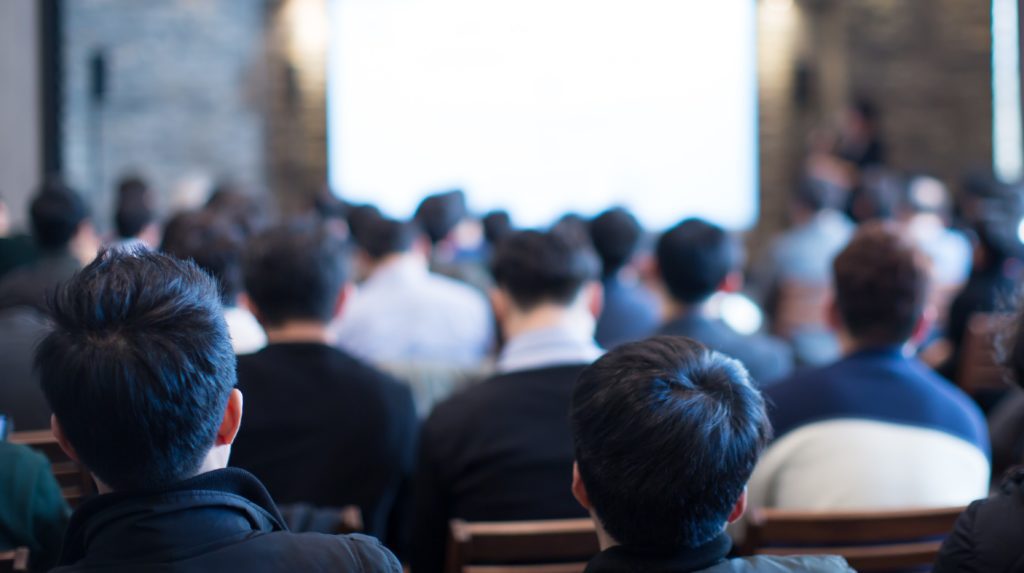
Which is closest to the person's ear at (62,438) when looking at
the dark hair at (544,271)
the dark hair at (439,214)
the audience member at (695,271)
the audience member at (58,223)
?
the dark hair at (544,271)

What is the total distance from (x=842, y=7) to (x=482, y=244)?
5.33 m

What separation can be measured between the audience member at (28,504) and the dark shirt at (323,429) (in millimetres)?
689

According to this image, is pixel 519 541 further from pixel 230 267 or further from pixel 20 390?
pixel 230 267

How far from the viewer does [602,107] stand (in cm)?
1113

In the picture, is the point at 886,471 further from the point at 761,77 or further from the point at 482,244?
the point at 761,77

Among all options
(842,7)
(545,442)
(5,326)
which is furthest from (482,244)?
(842,7)

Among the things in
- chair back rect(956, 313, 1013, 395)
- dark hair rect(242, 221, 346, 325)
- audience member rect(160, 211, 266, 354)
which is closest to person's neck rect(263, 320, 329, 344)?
dark hair rect(242, 221, 346, 325)

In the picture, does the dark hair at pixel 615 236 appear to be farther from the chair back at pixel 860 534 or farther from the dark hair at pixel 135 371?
the dark hair at pixel 135 371

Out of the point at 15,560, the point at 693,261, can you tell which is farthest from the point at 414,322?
the point at 15,560

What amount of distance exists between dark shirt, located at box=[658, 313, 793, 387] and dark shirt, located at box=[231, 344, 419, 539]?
1023 mm

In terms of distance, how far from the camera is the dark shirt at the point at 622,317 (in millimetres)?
4742

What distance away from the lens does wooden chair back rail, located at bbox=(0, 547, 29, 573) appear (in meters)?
1.61

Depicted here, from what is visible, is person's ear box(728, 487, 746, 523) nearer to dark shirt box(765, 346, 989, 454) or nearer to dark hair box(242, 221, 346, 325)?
dark shirt box(765, 346, 989, 454)

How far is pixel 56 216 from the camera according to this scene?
474 cm
